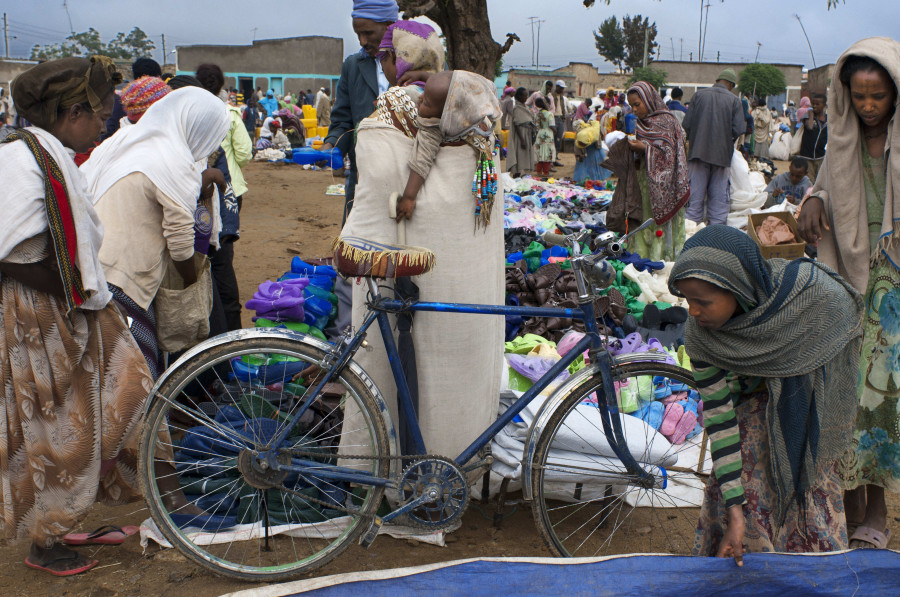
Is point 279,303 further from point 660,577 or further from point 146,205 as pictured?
point 660,577

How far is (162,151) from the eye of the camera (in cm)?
312

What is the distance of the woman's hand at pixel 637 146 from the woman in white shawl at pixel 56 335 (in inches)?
204

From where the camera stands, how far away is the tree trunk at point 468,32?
7.57 meters

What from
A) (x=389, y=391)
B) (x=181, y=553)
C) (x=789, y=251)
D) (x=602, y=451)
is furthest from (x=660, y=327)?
(x=181, y=553)

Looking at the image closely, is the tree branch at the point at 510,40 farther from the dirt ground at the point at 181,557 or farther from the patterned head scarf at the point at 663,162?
the dirt ground at the point at 181,557

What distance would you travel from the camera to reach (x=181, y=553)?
2.77m

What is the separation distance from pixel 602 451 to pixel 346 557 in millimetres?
1171

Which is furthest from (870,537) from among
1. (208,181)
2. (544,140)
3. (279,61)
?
(279,61)

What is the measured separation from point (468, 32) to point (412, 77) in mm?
5149

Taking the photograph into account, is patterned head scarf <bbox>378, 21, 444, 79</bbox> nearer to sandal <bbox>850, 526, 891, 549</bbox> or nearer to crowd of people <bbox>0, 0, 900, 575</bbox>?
crowd of people <bbox>0, 0, 900, 575</bbox>

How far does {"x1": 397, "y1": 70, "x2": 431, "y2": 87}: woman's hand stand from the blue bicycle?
2.93ft

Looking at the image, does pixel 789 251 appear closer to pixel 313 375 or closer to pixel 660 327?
pixel 660 327

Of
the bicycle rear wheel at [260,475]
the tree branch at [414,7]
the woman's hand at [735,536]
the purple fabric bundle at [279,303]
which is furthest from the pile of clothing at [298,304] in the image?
the tree branch at [414,7]

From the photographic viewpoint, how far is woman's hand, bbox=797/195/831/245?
2928 millimetres
